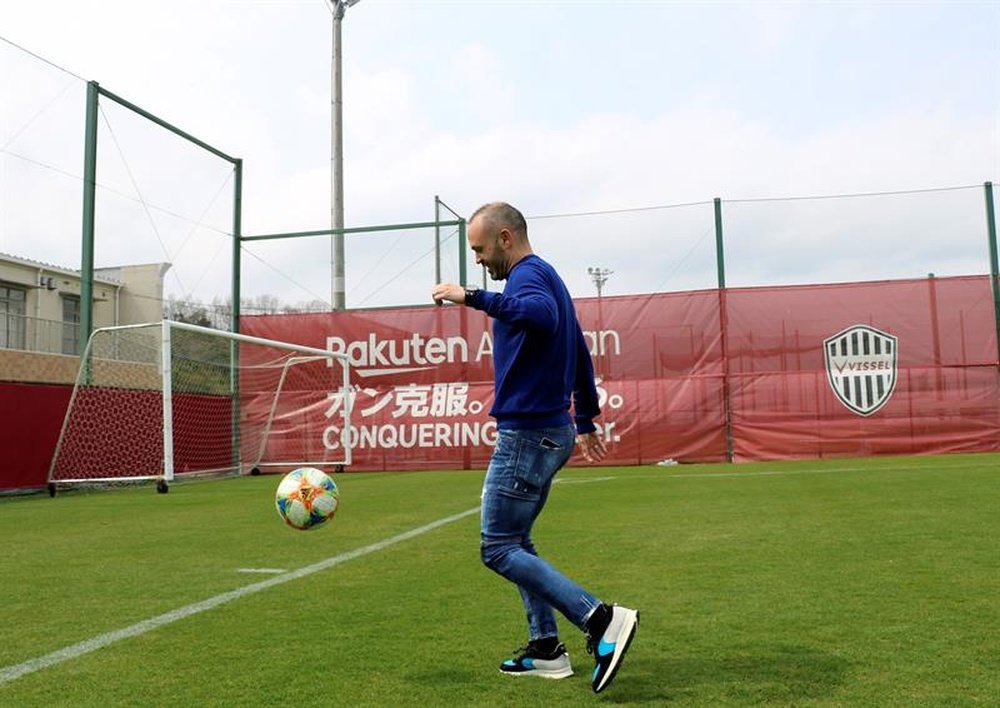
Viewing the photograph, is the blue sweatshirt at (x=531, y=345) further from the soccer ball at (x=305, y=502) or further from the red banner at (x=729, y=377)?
the red banner at (x=729, y=377)

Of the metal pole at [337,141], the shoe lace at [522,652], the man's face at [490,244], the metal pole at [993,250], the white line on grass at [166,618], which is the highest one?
the metal pole at [337,141]

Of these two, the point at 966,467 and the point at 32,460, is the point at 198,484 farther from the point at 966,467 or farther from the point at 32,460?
the point at 966,467

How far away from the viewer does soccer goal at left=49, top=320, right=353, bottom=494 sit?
47.2 feet

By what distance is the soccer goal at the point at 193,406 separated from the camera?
566 inches

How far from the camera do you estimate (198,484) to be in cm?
1566

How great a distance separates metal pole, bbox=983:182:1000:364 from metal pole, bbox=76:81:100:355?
16.0 metres

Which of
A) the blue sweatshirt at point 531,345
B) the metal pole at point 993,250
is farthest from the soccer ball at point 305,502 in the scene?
the metal pole at point 993,250

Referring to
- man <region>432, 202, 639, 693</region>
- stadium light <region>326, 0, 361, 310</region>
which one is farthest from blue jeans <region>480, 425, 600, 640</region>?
stadium light <region>326, 0, 361, 310</region>

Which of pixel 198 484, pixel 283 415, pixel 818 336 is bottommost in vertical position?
pixel 198 484

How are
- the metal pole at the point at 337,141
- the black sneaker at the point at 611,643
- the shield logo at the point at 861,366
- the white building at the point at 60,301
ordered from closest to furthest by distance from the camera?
1. the black sneaker at the point at 611,643
2. the shield logo at the point at 861,366
3. the white building at the point at 60,301
4. the metal pole at the point at 337,141

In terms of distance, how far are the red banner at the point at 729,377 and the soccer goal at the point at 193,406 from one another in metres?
0.36

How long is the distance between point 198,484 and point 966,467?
12034mm

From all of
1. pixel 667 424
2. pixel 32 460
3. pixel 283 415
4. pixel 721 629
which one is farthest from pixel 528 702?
pixel 283 415

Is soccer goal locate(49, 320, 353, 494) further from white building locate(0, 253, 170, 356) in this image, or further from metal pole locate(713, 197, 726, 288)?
metal pole locate(713, 197, 726, 288)
